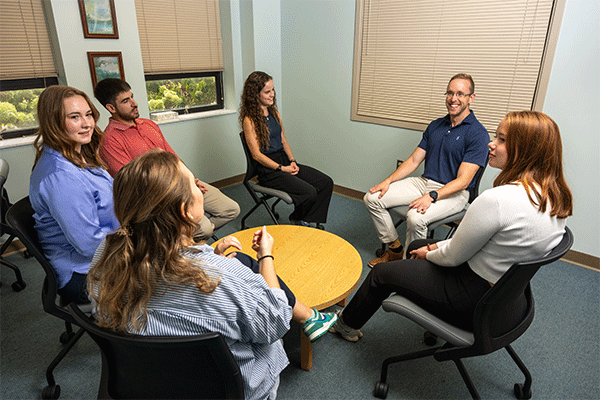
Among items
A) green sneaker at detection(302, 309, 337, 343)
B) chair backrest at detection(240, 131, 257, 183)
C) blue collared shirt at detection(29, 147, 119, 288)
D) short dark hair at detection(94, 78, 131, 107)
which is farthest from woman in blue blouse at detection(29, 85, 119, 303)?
chair backrest at detection(240, 131, 257, 183)

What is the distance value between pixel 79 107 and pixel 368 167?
9.26 ft

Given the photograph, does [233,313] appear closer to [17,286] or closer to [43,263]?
[43,263]

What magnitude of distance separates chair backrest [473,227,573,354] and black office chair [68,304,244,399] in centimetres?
94

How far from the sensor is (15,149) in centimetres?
298

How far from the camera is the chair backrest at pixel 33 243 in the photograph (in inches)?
63.4

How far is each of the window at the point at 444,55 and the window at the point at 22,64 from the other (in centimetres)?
270

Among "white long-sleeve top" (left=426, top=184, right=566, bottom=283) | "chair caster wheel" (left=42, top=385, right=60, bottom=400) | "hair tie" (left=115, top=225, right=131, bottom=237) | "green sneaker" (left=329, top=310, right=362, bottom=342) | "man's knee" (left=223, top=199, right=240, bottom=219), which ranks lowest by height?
"chair caster wheel" (left=42, top=385, right=60, bottom=400)

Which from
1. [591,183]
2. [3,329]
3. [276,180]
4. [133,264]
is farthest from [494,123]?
[3,329]

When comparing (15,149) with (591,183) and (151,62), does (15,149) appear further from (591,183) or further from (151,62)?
(591,183)

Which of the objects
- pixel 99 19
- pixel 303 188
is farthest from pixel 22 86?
pixel 303 188

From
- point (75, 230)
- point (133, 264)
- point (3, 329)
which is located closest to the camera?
point (133, 264)

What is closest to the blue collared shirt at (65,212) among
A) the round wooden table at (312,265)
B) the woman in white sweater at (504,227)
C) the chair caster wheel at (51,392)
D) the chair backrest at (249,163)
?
the chair caster wheel at (51,392)

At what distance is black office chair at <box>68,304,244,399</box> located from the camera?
0.96m

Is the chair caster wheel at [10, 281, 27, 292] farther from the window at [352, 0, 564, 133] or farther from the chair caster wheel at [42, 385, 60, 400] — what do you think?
the window at [352, 0, 564, 133]
